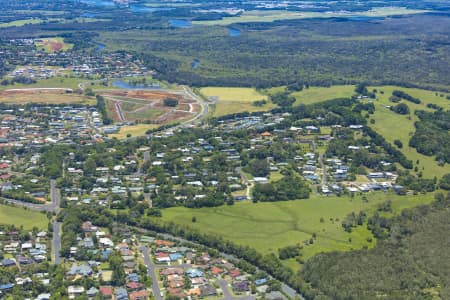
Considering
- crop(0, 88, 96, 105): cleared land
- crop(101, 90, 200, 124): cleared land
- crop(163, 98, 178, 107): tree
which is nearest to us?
crop(101, 90, 200, 124): cleared land

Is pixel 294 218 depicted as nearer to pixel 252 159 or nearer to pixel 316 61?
pixel 252 159

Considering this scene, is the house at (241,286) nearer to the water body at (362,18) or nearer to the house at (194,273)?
the house at (194,273)

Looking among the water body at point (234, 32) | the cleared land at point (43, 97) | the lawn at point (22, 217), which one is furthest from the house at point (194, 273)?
the water body at point (234, 32)

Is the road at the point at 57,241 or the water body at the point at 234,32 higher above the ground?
the water body at the point at 234,32

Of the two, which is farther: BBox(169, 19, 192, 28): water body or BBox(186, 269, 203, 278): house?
BBox(169, 19, 192, 28): water body

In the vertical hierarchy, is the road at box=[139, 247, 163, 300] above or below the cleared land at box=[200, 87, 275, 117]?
below

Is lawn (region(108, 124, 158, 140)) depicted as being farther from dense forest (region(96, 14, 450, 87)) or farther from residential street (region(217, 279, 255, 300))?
residential street (region(217, 279, 255, 300))

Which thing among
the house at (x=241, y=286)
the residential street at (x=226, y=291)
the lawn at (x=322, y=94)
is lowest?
the residential street at (x=226, y=291)

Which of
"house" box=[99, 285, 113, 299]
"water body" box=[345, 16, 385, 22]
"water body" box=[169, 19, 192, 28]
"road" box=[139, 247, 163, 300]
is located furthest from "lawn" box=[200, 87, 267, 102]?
"water body" box=[345, 16, 385, 22]
